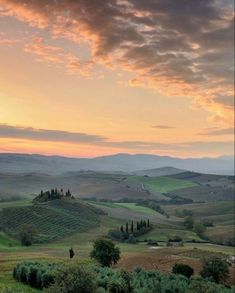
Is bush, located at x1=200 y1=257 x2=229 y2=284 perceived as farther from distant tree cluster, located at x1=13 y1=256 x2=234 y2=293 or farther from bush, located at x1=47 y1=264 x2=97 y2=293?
bush, located at x1=47 y1=264 x2=97 y2=293

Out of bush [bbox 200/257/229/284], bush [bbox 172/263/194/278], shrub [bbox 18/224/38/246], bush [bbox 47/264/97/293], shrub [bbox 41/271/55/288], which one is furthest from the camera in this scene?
shrub [bbox 18/224/38/246]

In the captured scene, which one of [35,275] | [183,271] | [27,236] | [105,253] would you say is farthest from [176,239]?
[35,275]

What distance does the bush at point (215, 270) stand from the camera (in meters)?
84.8

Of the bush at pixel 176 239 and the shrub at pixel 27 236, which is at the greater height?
the shrub at pixel 27 236

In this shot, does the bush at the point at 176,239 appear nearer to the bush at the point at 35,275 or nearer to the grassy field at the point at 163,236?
the grassy field at the point at 163,236

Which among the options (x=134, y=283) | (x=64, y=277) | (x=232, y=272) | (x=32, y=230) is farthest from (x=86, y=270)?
(x=32, y=230)

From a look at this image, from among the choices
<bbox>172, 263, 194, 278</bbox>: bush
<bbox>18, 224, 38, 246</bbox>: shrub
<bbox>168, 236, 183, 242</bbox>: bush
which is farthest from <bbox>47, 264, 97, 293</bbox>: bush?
<bbox>168, 236, 183, 242</bbox>: bush

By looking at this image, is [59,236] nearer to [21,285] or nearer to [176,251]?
[176,251]

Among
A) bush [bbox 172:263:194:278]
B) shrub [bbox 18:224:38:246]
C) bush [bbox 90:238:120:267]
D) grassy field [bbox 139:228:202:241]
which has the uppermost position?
bush [bbox 90:238:120:267]

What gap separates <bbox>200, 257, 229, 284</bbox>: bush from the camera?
84750 mm

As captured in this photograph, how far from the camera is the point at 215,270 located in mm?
84750

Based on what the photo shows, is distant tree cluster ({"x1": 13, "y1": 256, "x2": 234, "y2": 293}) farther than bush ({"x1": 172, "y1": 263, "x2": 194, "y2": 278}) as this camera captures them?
No

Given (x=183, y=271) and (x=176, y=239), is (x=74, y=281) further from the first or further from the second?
(x=176, y=239)

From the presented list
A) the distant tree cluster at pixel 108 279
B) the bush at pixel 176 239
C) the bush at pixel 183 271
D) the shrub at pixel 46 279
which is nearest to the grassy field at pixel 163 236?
the bush at pixel 176 239
